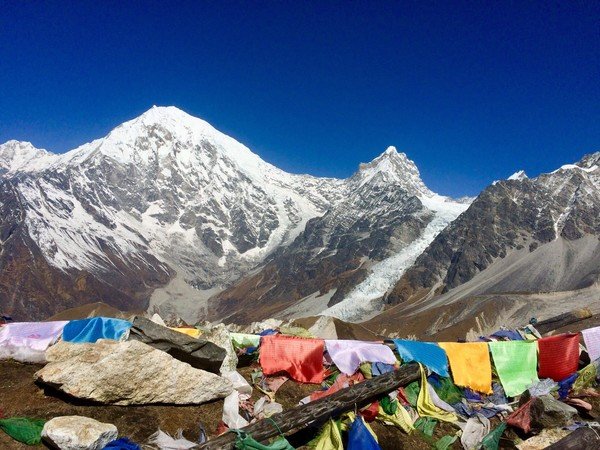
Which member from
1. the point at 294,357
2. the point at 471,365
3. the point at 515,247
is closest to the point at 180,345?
the point at 294,357

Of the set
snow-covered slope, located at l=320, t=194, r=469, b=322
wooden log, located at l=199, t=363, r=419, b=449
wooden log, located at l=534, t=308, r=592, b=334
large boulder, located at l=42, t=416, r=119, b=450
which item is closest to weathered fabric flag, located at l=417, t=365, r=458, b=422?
wooden log, located at l=199, t=363, r=419, b=449

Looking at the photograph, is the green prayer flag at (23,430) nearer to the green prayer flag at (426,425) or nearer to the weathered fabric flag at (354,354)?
the weathered fabric flag at (354,354)

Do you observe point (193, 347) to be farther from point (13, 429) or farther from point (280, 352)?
point (13, 429)

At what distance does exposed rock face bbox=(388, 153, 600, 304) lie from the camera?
13675 cm

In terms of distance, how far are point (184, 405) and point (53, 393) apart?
2.48 m

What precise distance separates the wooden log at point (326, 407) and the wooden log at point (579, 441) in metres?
3.67

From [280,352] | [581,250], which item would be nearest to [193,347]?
[280,352]

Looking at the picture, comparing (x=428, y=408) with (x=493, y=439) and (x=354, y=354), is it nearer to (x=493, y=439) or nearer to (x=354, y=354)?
(x=493, y=439)

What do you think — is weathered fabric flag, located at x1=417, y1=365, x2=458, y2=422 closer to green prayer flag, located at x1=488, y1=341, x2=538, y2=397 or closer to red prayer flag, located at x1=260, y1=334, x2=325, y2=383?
red prayer flag, located at x1=260, y1=334, x2=325, y2=383

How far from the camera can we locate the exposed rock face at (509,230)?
449 ft

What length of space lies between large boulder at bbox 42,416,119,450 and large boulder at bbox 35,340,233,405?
48.5 inches

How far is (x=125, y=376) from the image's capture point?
28.9 feet

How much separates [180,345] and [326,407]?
3.49 metres

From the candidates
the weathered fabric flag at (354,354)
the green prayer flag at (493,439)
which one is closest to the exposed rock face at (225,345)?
the weathered fabric flag at (354,354)
